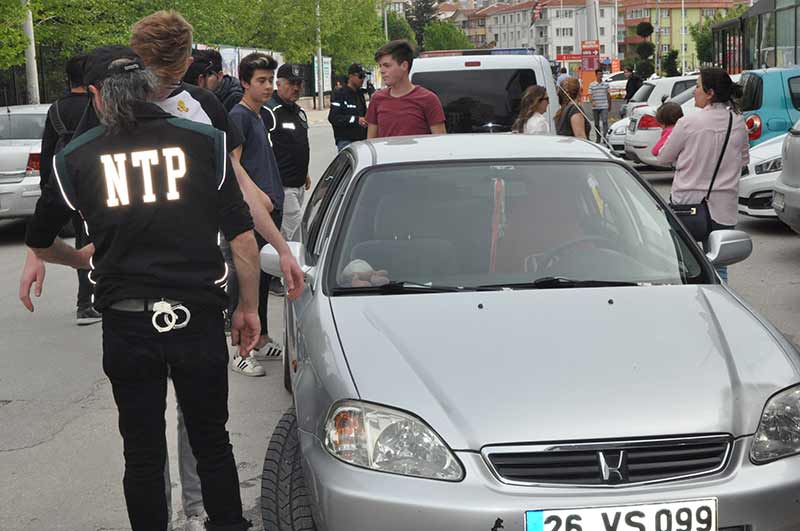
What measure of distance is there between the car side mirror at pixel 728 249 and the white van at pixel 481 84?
642 cm

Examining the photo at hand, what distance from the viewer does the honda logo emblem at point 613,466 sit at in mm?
3311

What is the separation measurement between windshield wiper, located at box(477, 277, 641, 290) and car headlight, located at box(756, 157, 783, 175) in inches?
343

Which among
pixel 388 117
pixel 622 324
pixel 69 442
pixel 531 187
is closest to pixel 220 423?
pixel 622 324

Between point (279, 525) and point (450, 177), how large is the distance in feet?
5.60

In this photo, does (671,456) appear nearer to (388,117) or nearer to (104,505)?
(104,505)

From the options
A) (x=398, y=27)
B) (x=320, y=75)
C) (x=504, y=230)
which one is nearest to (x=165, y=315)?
(x=504, y=230)

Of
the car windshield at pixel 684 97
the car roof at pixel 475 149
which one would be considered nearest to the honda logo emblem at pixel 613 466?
the car roof at pixel 475 149

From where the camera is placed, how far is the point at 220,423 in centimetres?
375

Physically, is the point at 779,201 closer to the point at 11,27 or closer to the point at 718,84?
the point at 718,84

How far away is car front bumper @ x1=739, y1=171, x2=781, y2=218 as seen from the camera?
12.4 m

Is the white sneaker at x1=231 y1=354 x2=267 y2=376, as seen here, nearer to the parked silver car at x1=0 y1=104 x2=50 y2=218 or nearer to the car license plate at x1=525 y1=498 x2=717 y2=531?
the car license plate at x1=525 y1=498 x2=717 y2=531

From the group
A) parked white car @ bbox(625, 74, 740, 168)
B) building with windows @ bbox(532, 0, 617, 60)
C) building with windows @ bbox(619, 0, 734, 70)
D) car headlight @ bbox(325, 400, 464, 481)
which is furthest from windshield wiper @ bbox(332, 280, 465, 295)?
building with windows @ bbox(532, 0, 617, 60)

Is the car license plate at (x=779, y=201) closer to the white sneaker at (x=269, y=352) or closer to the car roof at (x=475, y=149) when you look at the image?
the white sneaker at (x=269, y=352)

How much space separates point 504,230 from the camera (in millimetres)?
4742
